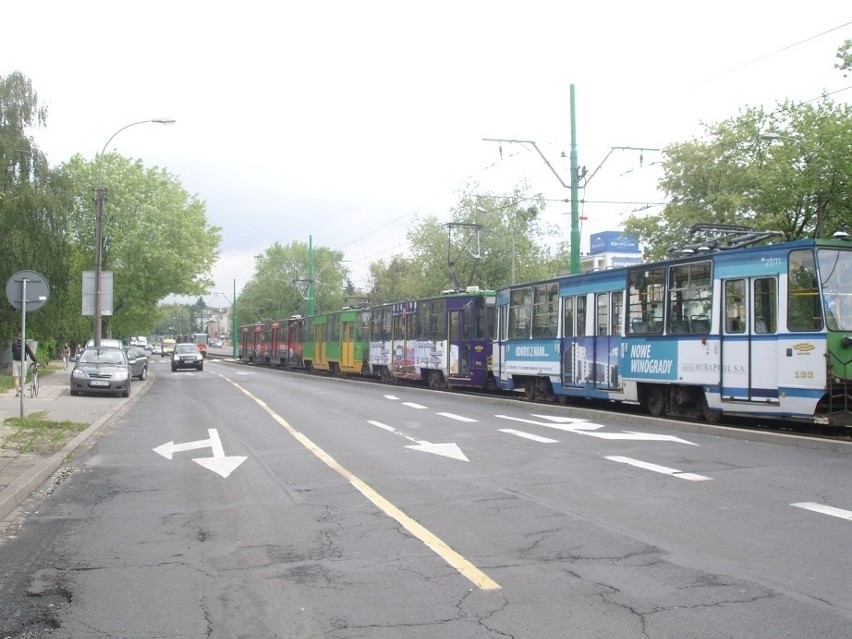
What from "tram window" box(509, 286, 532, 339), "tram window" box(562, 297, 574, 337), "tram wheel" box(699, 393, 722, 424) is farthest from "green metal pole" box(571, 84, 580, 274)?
"tram wheel" box(699, 393, 722, 424)

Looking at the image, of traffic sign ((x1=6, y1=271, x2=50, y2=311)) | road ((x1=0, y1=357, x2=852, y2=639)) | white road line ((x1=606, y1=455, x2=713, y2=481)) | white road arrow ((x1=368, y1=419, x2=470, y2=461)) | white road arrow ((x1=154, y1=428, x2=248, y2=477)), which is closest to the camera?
road ((x1=0, y1=357, x2=852, y2=639))

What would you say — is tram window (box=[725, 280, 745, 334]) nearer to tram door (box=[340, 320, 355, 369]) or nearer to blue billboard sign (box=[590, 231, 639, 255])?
tram door (box=[340, 320, 355, 369])

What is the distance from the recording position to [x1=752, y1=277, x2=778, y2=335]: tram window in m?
14.1

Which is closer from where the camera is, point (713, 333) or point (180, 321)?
point (713, 333)

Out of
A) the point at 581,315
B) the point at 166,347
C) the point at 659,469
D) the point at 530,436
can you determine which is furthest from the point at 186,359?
the point at 166,347

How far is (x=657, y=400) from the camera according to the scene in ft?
57.3

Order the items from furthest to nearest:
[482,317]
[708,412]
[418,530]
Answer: [482,317] < [708,412] < [418,530]

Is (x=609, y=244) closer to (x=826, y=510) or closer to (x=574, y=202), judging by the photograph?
(x=574, y=202)

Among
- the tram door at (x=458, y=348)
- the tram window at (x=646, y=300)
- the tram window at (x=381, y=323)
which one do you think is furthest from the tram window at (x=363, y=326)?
the tram window at (x=646, y=300)

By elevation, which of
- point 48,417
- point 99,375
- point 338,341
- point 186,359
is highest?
point 338,341

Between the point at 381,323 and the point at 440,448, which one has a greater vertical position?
the point at 381,323

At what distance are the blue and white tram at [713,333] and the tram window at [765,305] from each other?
0.02 meters

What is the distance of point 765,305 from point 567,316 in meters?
6.69

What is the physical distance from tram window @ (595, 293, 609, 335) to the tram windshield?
5796mm
